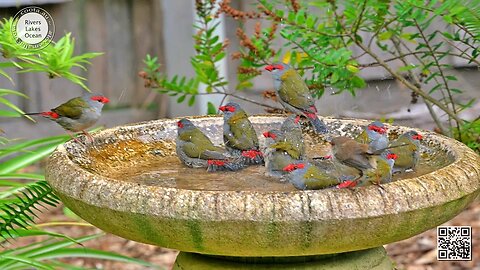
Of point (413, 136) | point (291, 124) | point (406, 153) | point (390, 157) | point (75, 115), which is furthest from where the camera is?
point (75, 115)

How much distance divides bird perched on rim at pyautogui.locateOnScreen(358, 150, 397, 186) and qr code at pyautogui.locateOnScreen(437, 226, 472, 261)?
84 cm

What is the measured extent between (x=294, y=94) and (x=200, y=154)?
575mm

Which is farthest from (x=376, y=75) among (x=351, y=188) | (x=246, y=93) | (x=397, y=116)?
(x=351, y=188)

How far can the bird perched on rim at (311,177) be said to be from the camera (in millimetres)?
2309

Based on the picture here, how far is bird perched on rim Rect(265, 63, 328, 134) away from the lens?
3.22 m

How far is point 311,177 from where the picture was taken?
7.58ft

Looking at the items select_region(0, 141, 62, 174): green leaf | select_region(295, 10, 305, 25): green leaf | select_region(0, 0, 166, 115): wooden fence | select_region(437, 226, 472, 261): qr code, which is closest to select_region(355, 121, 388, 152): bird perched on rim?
select_region(437, 226, 472, 261): qr code

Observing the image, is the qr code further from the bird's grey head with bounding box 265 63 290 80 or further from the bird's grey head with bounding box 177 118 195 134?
the bird's grey head with bounding box 177 118 195 134

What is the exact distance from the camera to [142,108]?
22.3 ft

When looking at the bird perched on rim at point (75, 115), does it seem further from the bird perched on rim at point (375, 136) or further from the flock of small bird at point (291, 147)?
the bird perched on rim at point (375, 136)

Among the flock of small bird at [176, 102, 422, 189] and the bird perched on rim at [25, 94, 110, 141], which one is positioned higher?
the flock of small bird at [176, 102, 422, 189]

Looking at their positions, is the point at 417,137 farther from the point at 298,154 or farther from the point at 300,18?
the point at 300,18

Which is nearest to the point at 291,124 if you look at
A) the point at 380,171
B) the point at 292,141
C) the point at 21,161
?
the point at 292,141

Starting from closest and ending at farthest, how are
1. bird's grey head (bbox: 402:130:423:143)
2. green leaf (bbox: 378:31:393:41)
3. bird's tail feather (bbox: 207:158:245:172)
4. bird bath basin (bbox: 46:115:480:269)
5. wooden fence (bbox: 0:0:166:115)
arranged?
bird bath basin (bbox: 46:115:480:269), bird's grey head (bbox: 402:130:423:143), bird's tail feather (bbox: 207:158:245:172), green leaf (bbox: 378:31:393:41), wooden fence (bbox: 0:0:166:115)
